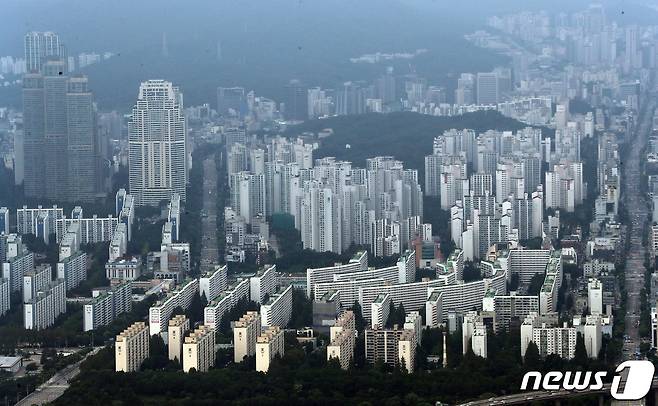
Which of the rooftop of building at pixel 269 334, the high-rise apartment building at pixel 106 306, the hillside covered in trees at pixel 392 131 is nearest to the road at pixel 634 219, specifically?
the hillside covered in trees at pixel 392 131

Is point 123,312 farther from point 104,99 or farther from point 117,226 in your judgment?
point 104,99

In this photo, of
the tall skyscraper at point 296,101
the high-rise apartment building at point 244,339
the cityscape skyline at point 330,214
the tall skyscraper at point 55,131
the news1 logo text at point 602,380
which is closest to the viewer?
the news1 logo text at point 602,380

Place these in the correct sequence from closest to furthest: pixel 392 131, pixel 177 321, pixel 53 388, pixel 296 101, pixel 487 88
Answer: pixel 53 388, pixel 177 321, pixel 392 131, pixel 296 101, pixel 487 88

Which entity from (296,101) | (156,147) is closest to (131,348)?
(156,147)

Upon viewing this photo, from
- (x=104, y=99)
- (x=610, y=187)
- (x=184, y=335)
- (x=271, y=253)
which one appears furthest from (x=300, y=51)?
(x=184, y=335)

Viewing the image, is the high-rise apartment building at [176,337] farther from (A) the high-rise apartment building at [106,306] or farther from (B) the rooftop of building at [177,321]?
(A) the high-rise apartment building at [106,306]

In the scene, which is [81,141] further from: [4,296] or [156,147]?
[4,296]
